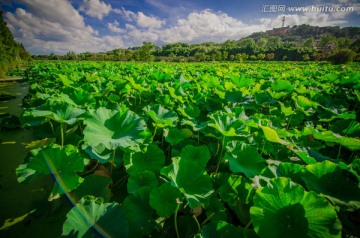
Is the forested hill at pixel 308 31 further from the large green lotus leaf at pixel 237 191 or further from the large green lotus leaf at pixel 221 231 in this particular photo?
the large green lotus leaf at pixel 221 231

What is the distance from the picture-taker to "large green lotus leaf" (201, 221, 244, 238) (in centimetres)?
88

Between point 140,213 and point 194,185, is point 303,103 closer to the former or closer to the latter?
point 194,185

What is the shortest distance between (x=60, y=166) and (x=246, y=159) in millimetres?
1148

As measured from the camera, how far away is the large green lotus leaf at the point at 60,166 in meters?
1.12

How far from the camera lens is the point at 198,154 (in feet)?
4.50

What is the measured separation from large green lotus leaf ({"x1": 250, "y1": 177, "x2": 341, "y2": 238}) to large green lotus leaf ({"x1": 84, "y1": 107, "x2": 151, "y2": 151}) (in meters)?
0.77

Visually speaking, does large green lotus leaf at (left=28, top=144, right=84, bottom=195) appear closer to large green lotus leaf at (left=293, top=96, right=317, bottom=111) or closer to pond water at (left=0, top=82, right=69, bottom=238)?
pond water at (left=0, top=82, right=69, bottom=238)

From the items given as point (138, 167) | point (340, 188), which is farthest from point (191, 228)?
point (340, 188)

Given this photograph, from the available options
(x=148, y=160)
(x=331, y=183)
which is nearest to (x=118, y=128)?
(x=148, y=160)

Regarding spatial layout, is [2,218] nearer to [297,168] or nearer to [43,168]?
[43,168]

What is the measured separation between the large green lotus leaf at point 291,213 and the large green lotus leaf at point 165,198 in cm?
37

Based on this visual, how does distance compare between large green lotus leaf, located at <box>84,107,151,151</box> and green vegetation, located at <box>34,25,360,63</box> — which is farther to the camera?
green vegetation, located at <box>34,25,360,63</box>

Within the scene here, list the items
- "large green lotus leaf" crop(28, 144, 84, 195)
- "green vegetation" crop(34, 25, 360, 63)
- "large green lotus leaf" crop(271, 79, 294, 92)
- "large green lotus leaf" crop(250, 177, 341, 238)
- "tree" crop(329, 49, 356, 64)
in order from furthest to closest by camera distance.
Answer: "green vegetation" crop(34, 25, 360, 63) < "tree" crop(329, 49, 356, 64) < "large green lotus leaf" crop(271, 79, 294, 92) < "large green lotus leaf" crop(28, 144, 84, 195) < "large green lotus leaf" crop(250, 177, 341, 238)

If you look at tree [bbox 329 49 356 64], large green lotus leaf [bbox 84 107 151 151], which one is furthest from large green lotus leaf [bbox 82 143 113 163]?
tree [bbox 329 49 356 64]
